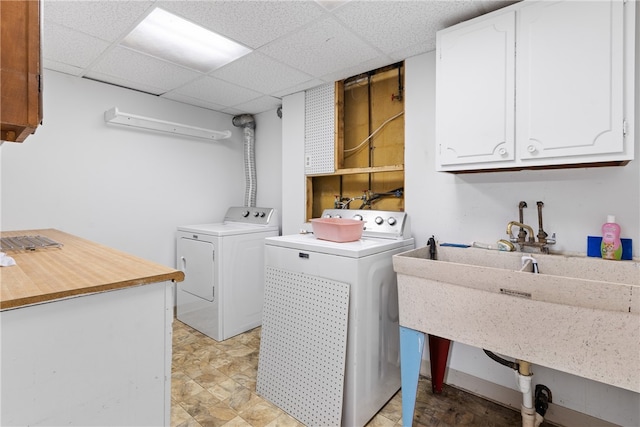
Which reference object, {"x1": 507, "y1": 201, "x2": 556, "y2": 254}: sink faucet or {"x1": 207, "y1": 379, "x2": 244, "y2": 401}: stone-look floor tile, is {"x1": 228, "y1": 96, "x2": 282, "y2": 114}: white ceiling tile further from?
{"x1": 207, "y1": 379, "x2": 244, "y2": 401}: stone-look floor tile

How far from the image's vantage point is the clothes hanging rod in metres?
2.83

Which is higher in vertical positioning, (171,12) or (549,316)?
(171,12)

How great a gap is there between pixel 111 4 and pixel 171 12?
1.00ft

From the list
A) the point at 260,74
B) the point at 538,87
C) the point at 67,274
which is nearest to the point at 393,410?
the point at 67,274

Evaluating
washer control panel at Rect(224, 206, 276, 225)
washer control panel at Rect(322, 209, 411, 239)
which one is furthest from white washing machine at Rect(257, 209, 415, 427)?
washer control panel at Rect(224, 206, 276, 225)

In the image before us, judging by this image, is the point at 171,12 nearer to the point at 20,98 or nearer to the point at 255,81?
the point at 255,81

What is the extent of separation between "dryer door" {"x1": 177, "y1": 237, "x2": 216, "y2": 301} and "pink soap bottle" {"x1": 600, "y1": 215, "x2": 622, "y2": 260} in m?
2.78

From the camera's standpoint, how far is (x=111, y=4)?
69.1 inches

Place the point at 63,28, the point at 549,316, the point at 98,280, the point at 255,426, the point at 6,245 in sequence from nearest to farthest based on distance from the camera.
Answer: the point at 98,280
the point at 549,316
the point at 6,245
the point at 255,426
the point at 63,28

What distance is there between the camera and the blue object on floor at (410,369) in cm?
174

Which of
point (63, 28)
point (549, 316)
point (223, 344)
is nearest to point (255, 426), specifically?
point (223, 344)

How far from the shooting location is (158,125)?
3.13 m

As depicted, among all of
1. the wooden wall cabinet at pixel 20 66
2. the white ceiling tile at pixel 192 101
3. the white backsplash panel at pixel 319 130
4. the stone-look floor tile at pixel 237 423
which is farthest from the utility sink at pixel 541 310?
the white ceiling tile at pixel 192 101

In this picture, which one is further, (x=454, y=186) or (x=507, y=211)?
(x=454, y=186)
